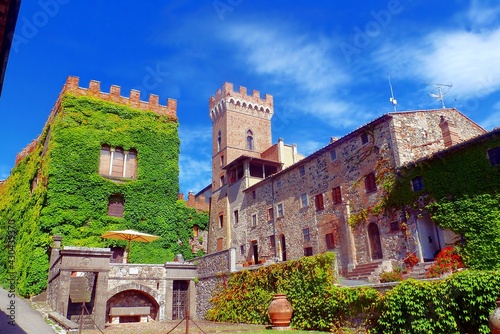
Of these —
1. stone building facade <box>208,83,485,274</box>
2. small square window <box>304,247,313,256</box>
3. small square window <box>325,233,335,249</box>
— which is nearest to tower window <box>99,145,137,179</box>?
stone building facade <box>208,83,485,274</box>

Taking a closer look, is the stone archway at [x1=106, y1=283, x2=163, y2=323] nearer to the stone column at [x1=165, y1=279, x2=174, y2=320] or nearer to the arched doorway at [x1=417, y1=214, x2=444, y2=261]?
the stone column at [x1=165, y1=279, x2=174, y2=320]

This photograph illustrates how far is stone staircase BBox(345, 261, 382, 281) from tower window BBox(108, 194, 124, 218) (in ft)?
50.2

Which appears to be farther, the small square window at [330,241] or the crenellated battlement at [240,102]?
Answer: the crenellated battlement at [240,102]

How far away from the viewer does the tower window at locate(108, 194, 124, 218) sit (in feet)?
82.8

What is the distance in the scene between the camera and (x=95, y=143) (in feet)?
84.6

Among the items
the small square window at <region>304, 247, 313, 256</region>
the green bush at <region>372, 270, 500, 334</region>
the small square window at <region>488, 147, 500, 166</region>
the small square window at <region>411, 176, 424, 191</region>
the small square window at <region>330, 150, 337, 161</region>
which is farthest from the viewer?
the small square window at <region>304, 247, 313, 256</region>

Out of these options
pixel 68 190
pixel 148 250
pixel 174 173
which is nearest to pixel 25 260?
pixel 68 190

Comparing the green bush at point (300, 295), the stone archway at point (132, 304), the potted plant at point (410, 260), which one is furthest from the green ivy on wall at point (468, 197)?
the stone archway at point (132, 304)

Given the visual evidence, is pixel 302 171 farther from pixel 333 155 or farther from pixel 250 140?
pixel 250 140

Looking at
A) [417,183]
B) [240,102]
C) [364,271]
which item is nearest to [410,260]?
[364,271]

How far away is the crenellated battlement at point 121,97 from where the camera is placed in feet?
88.1

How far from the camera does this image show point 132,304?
827 inches

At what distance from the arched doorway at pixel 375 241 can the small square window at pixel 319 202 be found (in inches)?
178

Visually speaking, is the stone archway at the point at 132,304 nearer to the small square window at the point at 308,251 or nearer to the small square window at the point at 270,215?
the small square window at the point at 308,251
